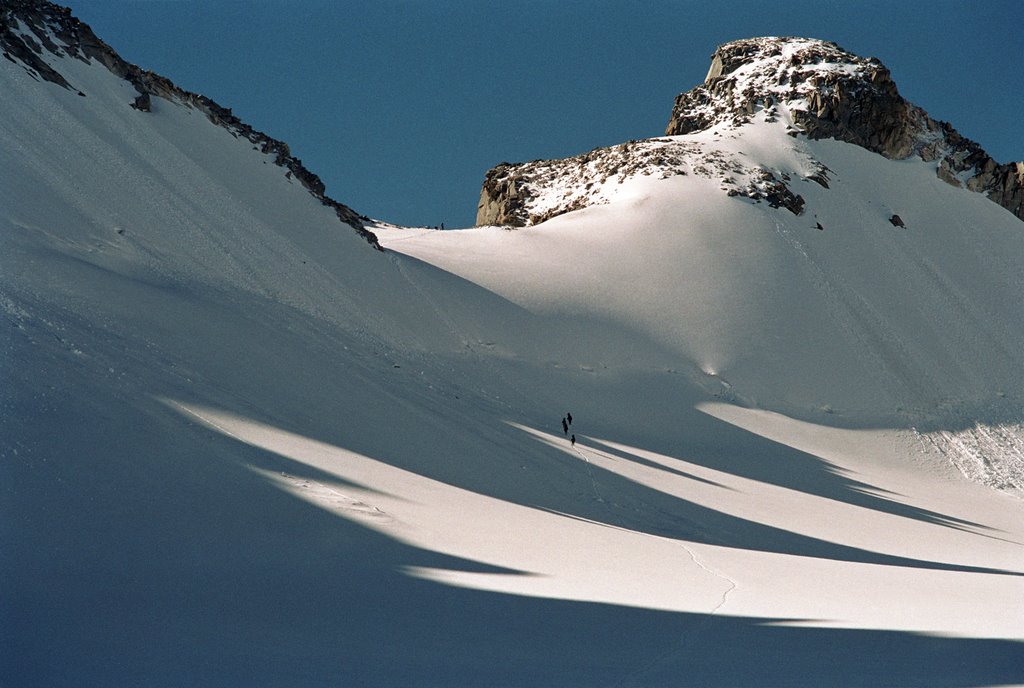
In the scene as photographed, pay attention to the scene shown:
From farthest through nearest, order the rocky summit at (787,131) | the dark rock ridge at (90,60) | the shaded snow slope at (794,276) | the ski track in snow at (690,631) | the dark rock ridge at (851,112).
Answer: the dark rock ridge at (851,112)
the rocky summit at (787,131)
the shaded snow slope at (794,276)
the dark rock ridge at (90,60)
the ski track in snow at (690,631)

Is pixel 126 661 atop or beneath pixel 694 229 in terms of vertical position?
beneath

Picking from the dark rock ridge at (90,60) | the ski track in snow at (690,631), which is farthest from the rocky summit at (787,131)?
the ski track in snow at (690,631)

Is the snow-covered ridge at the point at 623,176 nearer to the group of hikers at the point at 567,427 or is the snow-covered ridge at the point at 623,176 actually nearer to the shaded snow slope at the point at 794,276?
the shaded snow slope at the point at 794,276

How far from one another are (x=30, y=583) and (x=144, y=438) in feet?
15.7

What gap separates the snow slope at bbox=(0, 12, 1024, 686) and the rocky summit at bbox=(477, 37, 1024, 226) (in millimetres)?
3458

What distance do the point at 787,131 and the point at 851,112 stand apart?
4.41 meters

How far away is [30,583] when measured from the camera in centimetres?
643

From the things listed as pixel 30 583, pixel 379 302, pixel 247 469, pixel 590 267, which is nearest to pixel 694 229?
pixel 590 267

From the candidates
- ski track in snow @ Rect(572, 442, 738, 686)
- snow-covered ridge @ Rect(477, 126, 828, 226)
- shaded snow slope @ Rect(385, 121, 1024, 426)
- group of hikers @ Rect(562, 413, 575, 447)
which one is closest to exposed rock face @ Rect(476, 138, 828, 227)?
snow-covered ridge @ Rect(477, 126, 828, 226)

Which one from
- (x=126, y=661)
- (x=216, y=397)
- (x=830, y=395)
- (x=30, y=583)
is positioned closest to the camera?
(x=126, y=661)

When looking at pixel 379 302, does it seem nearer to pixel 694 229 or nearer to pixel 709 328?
pixel 709 328

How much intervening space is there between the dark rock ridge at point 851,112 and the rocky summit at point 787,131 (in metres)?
0.06

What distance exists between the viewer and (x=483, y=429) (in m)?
20.9

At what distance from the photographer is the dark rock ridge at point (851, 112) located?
5341cm
